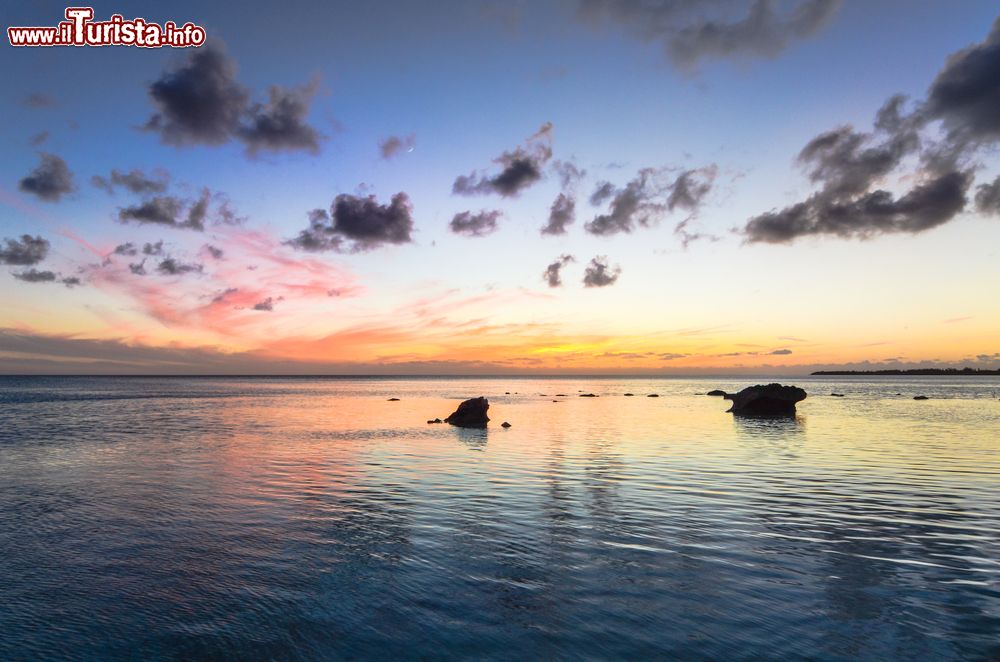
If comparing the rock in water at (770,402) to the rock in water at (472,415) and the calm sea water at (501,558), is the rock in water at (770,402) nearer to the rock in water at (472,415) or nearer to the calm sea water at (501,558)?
the rock in water at (472,415)

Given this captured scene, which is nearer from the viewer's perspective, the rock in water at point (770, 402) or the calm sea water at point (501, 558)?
the calm sea water at point (501, 558)

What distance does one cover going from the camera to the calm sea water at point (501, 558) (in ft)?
30.0

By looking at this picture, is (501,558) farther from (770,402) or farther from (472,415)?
(770,402)

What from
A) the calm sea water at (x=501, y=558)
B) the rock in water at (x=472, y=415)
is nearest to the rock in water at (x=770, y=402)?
the rock in water at (x=472, y=415)

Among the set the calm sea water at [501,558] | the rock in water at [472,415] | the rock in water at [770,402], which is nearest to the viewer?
the calm sea water at [501,558]

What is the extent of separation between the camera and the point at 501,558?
13.3 meters

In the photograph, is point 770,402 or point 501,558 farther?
point 770,402

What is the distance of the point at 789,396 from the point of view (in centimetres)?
6391

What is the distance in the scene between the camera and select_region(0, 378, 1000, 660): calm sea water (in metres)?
9.13

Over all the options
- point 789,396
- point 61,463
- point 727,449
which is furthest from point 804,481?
point 789,396

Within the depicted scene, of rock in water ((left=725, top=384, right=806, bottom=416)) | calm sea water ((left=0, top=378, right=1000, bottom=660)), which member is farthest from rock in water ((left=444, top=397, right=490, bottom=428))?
rock in water ((left=725, top=384, right=806, bottom=416))

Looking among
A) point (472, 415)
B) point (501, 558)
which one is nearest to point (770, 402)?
point (472, 415)

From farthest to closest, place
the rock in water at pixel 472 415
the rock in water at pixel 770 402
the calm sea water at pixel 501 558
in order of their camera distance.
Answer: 1. the rock in water at pixel 770 402
2. the rock in water at pixel 472 415
3. the calm sea water at pixel 501 558

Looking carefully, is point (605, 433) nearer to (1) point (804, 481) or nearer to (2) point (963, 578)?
(1) point (804, 481)
